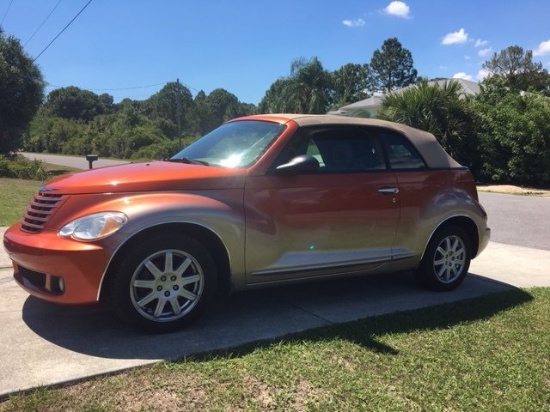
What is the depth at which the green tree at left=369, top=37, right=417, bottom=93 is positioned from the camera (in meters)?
79.5

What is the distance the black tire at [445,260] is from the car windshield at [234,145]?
6.71ft

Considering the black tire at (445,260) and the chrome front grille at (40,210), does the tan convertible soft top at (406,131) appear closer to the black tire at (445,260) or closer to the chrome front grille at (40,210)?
the black tire at (445,260)

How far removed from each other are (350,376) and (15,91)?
2719cm

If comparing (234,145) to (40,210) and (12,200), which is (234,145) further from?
(12,200)

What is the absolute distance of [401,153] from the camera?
5.24 metres

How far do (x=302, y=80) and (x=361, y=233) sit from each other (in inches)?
1578

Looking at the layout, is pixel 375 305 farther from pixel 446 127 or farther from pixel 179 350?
pixel 446 127

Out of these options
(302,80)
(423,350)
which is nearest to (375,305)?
(423,350)

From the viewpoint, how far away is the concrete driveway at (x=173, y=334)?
3457 millimetres

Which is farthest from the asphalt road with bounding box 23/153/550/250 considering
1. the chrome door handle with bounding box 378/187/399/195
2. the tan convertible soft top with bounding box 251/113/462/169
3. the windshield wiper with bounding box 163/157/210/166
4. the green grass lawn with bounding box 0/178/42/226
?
the windshield wiper with bounding box 163/157/210/166

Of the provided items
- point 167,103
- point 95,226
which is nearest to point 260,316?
point 95,226

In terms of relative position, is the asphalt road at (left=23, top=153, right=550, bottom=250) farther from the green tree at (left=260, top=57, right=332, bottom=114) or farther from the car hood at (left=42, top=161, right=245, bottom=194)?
the green tree at (left=260, top=57, right=332, bottom=114)

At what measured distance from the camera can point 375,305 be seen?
4953 mm

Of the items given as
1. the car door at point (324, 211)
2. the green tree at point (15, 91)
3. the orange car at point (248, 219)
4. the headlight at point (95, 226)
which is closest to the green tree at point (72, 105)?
the green tree at point (15, 91)
